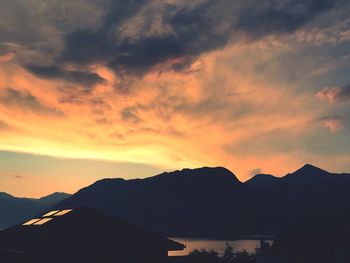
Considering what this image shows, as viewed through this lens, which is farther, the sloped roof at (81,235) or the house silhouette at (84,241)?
the sloped roof at (81,235)

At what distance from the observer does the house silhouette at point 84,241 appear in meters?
21.5

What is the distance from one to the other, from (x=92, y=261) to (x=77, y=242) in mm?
1311

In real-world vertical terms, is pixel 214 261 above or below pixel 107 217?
below

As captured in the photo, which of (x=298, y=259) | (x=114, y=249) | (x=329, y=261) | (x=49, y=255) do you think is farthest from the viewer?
(x=298, y=259)

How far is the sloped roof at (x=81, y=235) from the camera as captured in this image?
21.8m

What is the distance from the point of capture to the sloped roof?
21.8 meters

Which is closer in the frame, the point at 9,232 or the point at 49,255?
the point at 49,255

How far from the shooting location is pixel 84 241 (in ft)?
73.3

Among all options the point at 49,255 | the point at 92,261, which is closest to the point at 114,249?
the point at 92,261

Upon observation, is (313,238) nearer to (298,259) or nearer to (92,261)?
(298,259)

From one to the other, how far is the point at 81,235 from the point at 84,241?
0.38 metres

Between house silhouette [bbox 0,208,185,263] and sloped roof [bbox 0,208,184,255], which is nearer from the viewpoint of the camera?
house silhouette [bbox 0,208,185,263]

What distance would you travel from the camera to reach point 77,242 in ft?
72.9

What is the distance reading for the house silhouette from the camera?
848 inches
